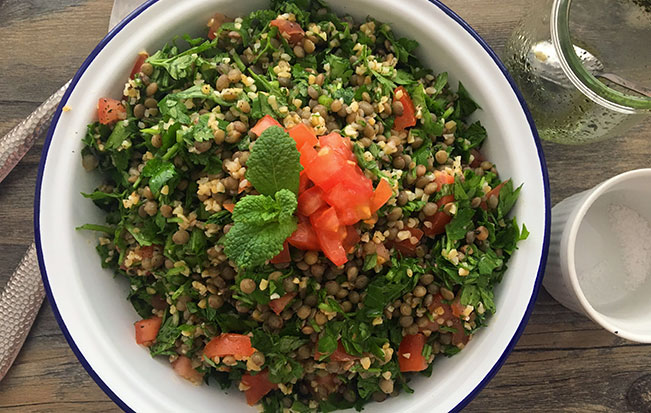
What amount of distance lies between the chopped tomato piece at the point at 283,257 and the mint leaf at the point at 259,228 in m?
0.11

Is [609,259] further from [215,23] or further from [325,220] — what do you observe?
[215,23]

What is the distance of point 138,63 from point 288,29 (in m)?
0.62

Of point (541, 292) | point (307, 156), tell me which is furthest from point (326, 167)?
point (541, 292)

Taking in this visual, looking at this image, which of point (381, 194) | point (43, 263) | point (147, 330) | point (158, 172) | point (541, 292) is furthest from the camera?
point (541, 292)

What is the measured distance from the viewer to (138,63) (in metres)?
2.35

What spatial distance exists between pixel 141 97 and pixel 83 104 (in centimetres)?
22

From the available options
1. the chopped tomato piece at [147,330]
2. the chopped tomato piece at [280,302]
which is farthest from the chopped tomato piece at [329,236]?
the chopped tomato piece at [147,330]

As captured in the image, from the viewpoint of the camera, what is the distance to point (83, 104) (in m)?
2.29

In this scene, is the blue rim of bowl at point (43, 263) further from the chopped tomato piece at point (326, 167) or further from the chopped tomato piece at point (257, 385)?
the chopped tomato piece at point (326, 167)

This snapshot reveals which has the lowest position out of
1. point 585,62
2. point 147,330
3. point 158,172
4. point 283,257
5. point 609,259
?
point 147,330

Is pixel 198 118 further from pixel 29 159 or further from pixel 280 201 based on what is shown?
pixel 29 159

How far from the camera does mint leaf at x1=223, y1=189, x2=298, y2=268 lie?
193cm

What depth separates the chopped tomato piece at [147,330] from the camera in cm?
238

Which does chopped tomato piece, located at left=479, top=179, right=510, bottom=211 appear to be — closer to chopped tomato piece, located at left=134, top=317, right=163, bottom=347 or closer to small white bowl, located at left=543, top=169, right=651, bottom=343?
small white bowl, located at left=543, top=169, right=651, bottom=343
